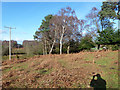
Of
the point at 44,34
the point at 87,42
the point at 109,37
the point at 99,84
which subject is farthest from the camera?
the point at 44,34

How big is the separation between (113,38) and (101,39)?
191 centimetres

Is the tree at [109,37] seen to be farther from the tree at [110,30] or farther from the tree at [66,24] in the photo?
the tree at [66,24]

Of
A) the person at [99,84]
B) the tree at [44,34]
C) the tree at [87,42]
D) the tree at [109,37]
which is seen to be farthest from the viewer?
the tree at [44,34]

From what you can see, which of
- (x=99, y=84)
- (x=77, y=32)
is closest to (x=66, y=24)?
(x=77, y=32)

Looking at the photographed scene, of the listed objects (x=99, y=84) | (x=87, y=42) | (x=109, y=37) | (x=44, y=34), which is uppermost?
(x=44, y=34)

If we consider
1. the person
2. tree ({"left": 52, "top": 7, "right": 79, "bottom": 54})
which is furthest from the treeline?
the person

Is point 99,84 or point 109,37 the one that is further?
point 109,37

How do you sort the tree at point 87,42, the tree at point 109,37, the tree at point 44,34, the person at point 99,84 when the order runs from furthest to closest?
the tree at point 44,34 < the tree at point 87,42 < the tree at point 109,37 < the person at point 99,84

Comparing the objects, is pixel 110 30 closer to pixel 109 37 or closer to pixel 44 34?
pixel 109 37

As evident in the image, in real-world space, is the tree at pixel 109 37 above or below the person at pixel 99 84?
above

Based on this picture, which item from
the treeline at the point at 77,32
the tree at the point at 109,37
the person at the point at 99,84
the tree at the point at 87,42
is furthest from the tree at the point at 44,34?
the person at the point at 99,84

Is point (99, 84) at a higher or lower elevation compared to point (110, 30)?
lower

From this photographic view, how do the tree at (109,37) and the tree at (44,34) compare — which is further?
the tree at (44,34)

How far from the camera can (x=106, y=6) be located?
16484 millimetres
